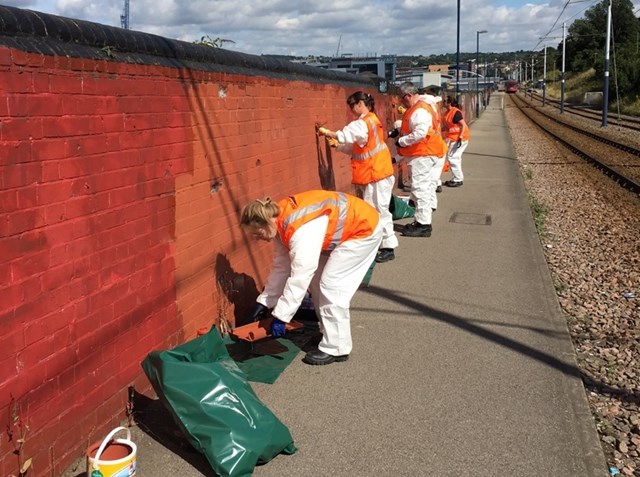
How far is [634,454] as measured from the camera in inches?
149

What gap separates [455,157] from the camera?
14.3 metres

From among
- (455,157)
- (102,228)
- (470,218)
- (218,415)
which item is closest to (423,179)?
(470,218)

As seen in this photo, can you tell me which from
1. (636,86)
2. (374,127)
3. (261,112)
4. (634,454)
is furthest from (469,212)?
(636,86)

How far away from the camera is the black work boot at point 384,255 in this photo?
7.87 metres

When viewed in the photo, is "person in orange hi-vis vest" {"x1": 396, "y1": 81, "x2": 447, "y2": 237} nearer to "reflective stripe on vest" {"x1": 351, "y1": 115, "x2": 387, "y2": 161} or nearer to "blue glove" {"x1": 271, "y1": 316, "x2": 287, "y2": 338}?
"reflective stripe on vest" {"x1": 351, "y1": 115, "x2": 387, "y2": 161}

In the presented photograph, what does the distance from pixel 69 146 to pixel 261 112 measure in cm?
282

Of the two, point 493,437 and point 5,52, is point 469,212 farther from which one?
point 5,52

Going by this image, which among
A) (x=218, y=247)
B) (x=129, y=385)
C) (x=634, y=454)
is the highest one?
(x=218, y=247)

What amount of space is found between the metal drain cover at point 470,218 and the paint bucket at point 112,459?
25.5 feet

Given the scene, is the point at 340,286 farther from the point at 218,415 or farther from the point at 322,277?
the point at 218,415

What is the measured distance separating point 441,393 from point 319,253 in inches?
47.1

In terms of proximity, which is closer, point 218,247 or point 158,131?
point 158,131

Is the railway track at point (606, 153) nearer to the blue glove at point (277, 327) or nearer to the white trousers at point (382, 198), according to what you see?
the white trousers at point (382, 198)

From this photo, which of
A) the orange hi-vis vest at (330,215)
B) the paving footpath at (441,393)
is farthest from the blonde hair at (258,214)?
the paving footpath at (441,393)
